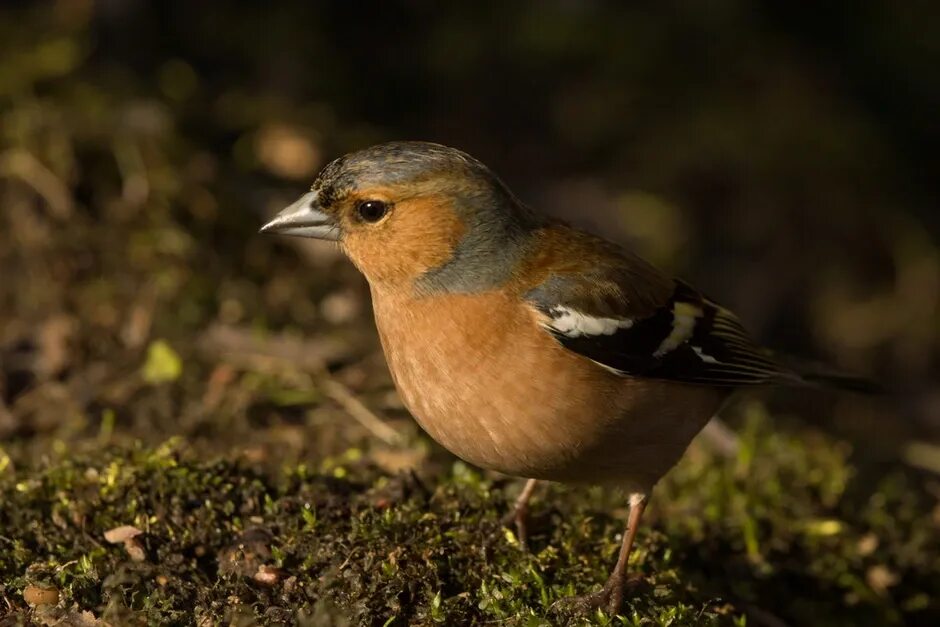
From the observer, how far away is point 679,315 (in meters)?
4.54

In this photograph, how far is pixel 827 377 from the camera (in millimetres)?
5008

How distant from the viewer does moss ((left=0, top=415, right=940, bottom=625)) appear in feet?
12.1

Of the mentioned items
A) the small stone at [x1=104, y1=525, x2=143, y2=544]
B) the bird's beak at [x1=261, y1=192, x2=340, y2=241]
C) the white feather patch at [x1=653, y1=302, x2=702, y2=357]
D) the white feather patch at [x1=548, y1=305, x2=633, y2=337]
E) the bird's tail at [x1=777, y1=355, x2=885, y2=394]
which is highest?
the bird's beak at [x1=261, y1=192, x2=340, y2=241]

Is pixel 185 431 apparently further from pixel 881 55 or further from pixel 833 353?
pixel 881 55

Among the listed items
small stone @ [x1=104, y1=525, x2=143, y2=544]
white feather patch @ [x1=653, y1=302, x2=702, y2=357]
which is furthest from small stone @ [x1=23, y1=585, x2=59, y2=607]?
white feather patch @ [x1=653, y1=302, x2=702, y2=357]

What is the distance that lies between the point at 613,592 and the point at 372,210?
63.2 inches

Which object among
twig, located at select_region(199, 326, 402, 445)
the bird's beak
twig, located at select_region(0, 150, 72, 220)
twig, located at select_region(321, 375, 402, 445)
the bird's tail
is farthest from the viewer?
twig, located at select_region(0, 150, 72, 220)

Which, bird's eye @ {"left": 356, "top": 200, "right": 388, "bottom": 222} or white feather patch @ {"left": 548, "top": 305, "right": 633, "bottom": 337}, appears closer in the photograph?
white feather patch @ {"left": 548, "top": 305, "right": 633, "bottom": 337}

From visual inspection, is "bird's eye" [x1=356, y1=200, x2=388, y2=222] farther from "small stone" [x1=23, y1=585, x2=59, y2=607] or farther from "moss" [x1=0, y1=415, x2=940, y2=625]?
"small stone" [x1=23, y1=585, x2=59, y2=607]

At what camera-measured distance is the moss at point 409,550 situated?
3680 mm

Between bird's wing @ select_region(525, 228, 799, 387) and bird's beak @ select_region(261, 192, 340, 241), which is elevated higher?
bird's beak @ select_region(261, 192, 340, 241)

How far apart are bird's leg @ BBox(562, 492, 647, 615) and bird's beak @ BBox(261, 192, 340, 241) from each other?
1.53 meters

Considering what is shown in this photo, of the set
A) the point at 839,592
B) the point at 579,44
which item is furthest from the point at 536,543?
the point at 579,44

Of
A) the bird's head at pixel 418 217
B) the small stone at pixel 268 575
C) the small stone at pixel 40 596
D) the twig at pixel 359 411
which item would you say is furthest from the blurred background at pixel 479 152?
the small stone at pixel 40 596
